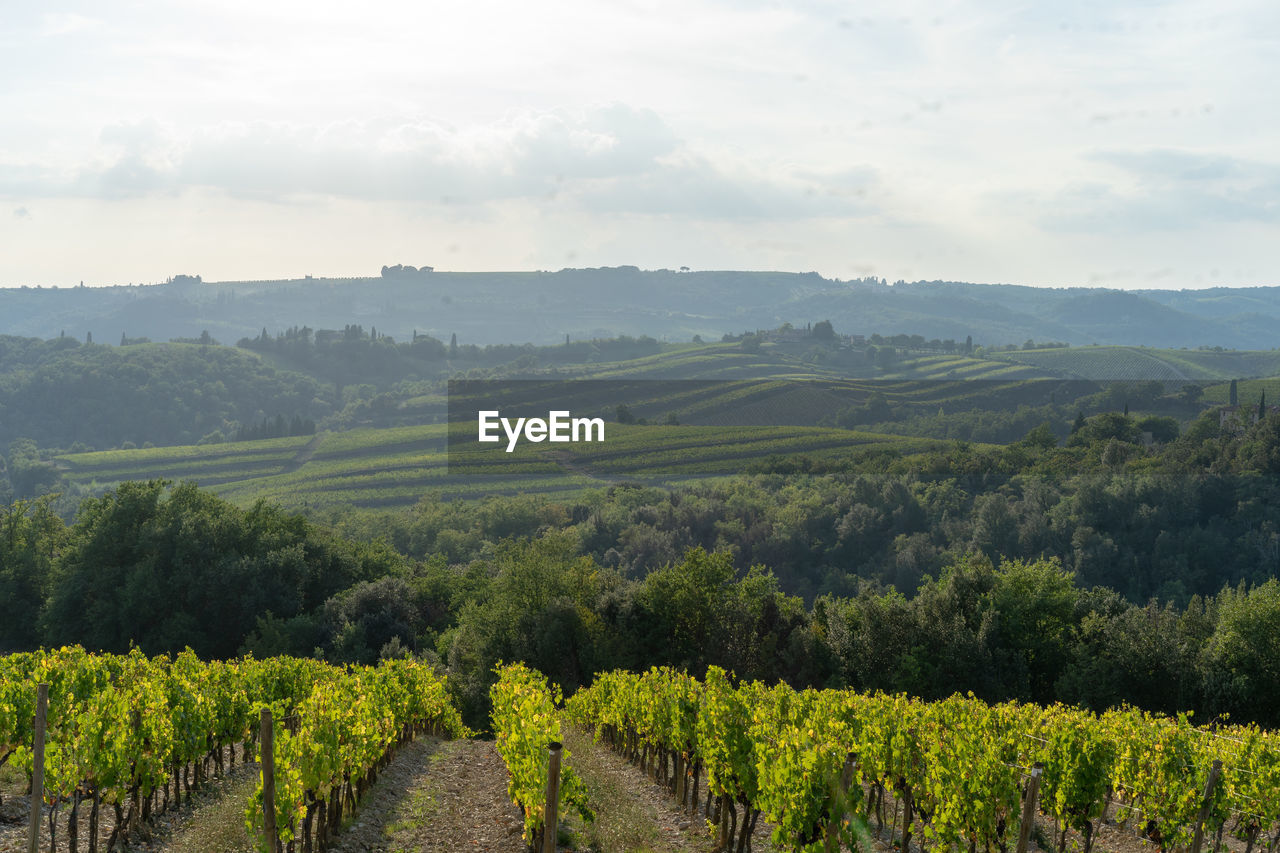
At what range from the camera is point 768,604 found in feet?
166

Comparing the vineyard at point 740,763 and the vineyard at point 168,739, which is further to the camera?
the vineyard at point 740,763

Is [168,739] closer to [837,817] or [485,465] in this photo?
[837,817]

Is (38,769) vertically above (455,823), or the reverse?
(38,769)

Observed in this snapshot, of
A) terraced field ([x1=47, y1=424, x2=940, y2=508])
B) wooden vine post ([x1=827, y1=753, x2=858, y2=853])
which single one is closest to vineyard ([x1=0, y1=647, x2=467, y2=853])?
wooden vine post ([x1=827, y1=753, x2=858, y2=853])

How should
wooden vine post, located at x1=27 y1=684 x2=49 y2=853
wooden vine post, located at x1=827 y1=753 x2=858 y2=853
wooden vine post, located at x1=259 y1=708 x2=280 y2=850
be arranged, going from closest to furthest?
wooden vine post, located at x1=27 y1=684 x2=49 y2=853 < wooden vine post, located at x1=259 y1=708 x2=280 y2=850 < wooden vine post, located at x1=827 y1=753 x2=858 y2=853

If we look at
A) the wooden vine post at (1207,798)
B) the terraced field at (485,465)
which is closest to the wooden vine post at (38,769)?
the wooden vine post at (1207,798)

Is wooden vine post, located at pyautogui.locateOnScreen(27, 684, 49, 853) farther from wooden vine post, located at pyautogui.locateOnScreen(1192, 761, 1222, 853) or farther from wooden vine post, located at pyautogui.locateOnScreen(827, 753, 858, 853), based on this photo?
wooden vine post, located at pyautogui.locateOnScreen(1192, 761, 1222, 853)

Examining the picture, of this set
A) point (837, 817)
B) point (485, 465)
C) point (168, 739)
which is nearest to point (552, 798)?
point (837, 817)

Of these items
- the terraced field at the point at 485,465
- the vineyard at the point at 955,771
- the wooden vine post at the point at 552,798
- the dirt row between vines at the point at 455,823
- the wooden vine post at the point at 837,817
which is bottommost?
the terraced field at the point at 485,465

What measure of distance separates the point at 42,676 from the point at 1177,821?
20461 millimetres

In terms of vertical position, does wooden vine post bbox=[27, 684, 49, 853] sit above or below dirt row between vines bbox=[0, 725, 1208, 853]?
above

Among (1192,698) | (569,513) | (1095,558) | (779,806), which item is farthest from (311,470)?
(779,806)

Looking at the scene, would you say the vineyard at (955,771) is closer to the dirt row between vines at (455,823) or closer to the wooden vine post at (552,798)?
the dirt row between vines at (455,823)

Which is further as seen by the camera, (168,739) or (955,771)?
(168,739)
